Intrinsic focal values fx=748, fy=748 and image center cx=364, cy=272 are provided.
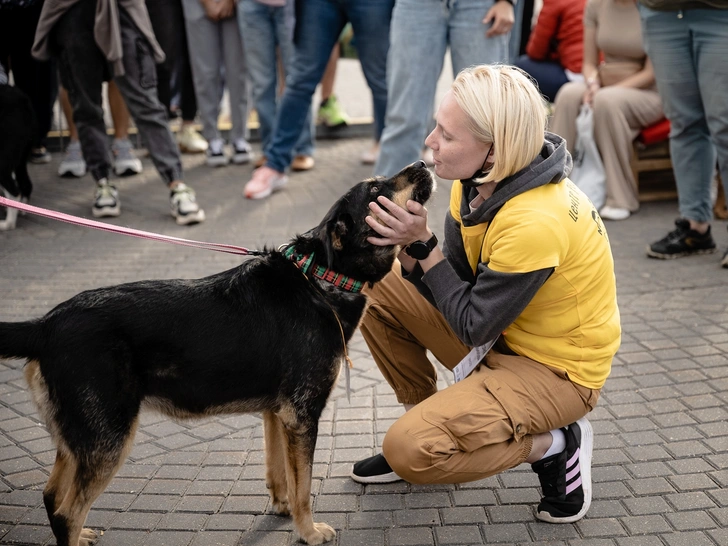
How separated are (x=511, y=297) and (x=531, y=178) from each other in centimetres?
46

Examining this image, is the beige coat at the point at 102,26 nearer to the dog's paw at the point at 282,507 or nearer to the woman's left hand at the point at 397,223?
the woman's left hand at the point at 397,223

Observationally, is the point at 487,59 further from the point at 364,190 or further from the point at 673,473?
the point at 673,473

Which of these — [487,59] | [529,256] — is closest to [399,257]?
[529,256]

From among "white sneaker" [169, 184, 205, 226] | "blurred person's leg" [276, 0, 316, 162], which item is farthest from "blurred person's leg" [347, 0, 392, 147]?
"white sneaker" [169, 184, 205, 226]

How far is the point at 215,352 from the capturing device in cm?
283

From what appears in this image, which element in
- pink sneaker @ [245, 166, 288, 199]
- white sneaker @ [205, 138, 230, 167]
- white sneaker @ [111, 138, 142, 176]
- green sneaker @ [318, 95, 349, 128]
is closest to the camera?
pink sneaker @ [245, 166, 288, 199]

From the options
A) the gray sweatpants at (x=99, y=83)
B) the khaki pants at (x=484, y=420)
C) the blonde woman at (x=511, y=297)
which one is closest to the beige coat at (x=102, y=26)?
the gray sweatpants at (x=99, y=83)

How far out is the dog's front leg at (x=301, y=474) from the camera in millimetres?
2969

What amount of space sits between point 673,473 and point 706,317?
188cm

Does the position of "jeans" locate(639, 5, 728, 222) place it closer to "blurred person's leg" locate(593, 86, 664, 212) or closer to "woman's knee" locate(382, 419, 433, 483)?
"blurred person's leg" locate(593, 86, 664, 212)

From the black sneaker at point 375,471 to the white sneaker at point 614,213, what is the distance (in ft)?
14.3

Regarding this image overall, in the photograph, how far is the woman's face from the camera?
9.45 feet

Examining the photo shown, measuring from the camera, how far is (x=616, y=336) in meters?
3.07

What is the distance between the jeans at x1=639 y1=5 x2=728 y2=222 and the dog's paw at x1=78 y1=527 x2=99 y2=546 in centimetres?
477
